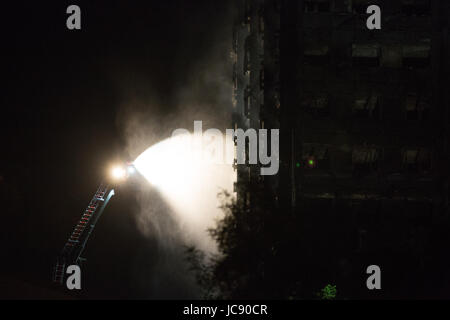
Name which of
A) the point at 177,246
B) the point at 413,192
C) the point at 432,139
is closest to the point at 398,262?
the point at 413,192

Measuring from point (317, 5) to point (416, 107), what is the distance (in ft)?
26.3

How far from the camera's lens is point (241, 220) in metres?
20.8

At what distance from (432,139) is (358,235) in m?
6.80

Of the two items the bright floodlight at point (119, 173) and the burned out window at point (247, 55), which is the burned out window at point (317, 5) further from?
the bright floodlight at point (119, 173)

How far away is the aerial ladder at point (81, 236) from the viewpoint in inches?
1085

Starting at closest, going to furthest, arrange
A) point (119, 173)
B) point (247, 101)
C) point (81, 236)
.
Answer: point (81, 236) → point (119, 173) → point (247, 101)

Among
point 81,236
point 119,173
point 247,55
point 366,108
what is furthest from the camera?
point 247,55

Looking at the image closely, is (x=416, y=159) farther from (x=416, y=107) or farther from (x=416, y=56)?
(x=416, y=56)

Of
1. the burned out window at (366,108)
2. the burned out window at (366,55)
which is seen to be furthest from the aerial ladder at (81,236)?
the burned out window at (366,55)

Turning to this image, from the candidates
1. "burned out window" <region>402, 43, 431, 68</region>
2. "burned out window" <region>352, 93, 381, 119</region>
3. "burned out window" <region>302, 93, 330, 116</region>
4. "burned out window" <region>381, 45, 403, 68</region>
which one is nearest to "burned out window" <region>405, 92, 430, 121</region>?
"burned out window" <region>352, 93, 381, 119</region>

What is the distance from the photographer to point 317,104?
2562 cm

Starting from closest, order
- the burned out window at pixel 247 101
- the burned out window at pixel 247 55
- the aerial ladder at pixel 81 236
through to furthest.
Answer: the aerial ladder at pixel 81 236 → the burned out window at pixel 247 55 → the burned out window at pixel 247 101

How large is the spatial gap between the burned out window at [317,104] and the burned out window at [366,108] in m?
1.56

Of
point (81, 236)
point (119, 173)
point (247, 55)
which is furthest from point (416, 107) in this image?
point (81, 236)
